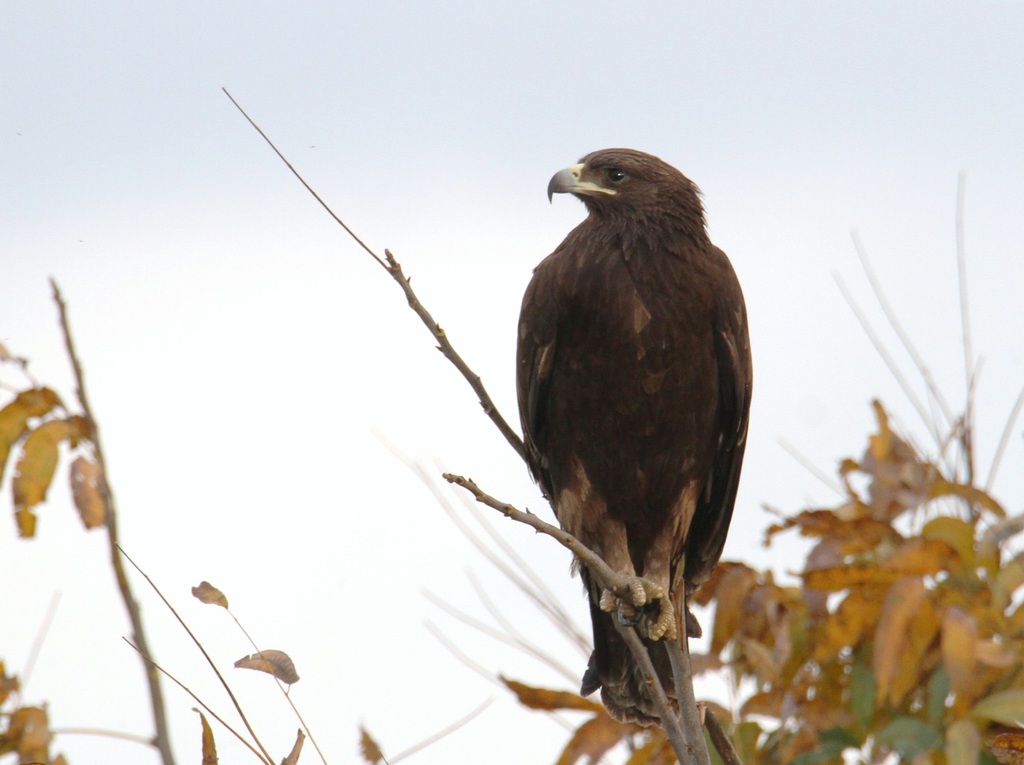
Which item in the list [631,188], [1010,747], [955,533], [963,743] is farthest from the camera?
[631,188]

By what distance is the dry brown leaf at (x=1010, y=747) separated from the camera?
3.18 metres

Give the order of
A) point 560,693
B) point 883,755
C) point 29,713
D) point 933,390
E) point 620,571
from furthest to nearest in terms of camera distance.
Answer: point 620,571
point 933,390
point 560,693
point 29,713
point 883,755

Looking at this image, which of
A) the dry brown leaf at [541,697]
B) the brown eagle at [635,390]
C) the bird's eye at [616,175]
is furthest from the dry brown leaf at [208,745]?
the bird's eye at [616,175]

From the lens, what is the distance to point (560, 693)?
11.8ft

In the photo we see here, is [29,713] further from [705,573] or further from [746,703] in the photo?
[705,573]

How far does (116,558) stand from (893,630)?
1.88m

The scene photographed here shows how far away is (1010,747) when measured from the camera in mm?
3199

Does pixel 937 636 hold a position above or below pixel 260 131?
below

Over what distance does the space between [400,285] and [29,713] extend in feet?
4.97

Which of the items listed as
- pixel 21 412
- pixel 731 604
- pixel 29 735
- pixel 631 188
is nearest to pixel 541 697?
→ pixel 731 604

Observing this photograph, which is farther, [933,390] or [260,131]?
[933,390]

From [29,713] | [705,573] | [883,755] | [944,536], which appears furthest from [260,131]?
[705,573]

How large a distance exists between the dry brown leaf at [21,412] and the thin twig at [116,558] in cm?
22

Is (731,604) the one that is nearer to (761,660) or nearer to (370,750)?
(761,660)
